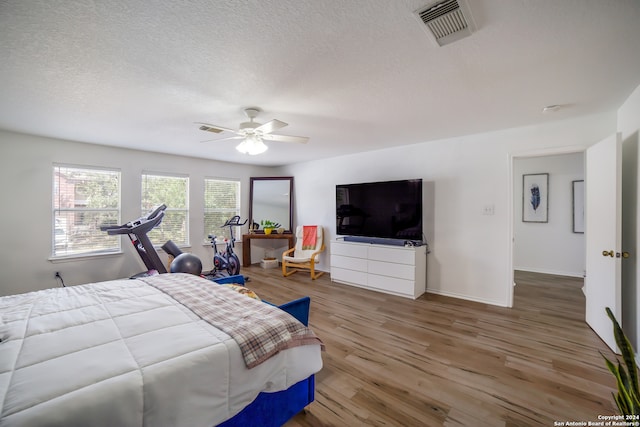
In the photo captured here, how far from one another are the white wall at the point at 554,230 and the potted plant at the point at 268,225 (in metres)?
4.87

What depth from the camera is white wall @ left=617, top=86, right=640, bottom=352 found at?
234cm

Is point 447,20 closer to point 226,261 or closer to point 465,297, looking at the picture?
point 465,297

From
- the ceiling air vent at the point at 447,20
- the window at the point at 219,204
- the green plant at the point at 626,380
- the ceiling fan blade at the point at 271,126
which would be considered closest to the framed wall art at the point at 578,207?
the ceiling air vent at the point at 447,20

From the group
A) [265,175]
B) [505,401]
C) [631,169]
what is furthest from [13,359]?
[265,175]

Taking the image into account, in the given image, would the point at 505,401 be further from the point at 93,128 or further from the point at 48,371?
the point at 93,128

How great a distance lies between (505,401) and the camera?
187cm

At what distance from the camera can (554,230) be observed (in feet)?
17.7

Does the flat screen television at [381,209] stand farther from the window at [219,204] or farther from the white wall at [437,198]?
the window at [219,204]

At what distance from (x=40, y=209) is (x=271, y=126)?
12.3ft

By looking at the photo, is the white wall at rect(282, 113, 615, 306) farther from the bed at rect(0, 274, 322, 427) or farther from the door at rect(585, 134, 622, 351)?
the bed at rect(0, 274, 322, 427)

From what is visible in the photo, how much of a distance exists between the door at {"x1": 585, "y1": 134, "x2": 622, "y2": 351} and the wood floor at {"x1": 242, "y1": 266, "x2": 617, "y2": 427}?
319 mm

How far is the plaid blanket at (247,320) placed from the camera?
1.39 meters

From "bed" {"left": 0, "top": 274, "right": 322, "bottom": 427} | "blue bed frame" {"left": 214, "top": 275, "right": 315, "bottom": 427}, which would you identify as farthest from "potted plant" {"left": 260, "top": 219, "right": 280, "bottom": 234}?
"blue bed frame" {"left": 214, "top": 275, "right": 315, "bottom": 427}

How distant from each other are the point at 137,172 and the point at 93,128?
1.35 meters
